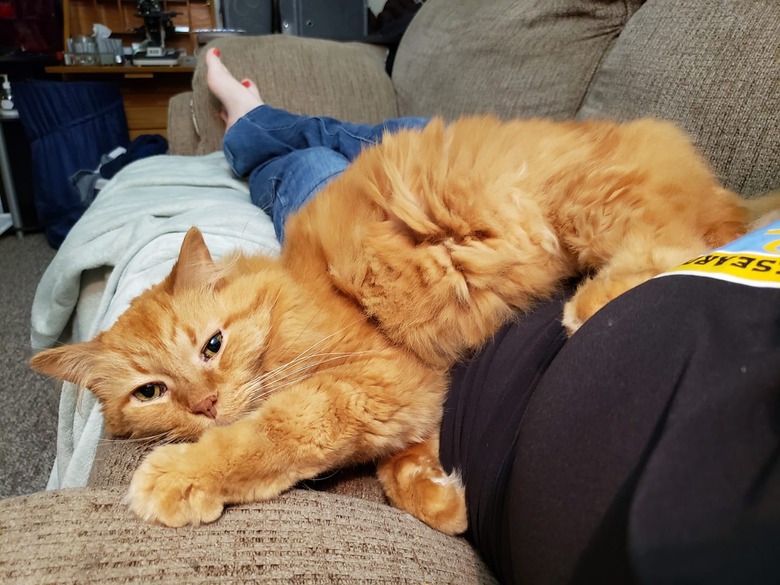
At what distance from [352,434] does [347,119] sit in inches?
67.5

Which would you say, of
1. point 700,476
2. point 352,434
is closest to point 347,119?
point 352,434

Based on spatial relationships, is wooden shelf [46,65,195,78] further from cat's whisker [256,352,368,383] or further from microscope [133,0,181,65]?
cat's whisker [256,352,368,383]

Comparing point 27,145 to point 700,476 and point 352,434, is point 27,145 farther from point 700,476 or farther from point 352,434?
point 700,476

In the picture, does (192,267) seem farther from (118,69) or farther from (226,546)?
(118,69)

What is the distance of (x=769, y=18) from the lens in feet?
3.29

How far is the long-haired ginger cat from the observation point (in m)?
0.83

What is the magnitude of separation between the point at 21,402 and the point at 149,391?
56.0 inches

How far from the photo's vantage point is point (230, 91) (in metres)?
2.04

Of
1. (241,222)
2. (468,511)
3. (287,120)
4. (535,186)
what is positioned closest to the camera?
(468,511)

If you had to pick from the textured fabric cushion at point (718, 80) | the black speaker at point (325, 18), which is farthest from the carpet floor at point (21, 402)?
the black speaker at point (325, 18)

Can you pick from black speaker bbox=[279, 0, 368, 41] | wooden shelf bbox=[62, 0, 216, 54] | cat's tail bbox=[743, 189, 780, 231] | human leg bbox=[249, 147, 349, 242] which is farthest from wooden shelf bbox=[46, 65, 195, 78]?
cat's tail bbox=[743, 189, 780, 231]

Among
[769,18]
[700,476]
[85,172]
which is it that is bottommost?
[85,172]

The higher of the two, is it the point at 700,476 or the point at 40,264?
the point at 700,476

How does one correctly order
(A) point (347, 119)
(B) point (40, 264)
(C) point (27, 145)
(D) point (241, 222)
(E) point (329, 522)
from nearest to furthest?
(E) point (329, 522), (D) point (241, 222), (A) point (347, 119), (B) point (40, 264), (C) point (27, 145)
